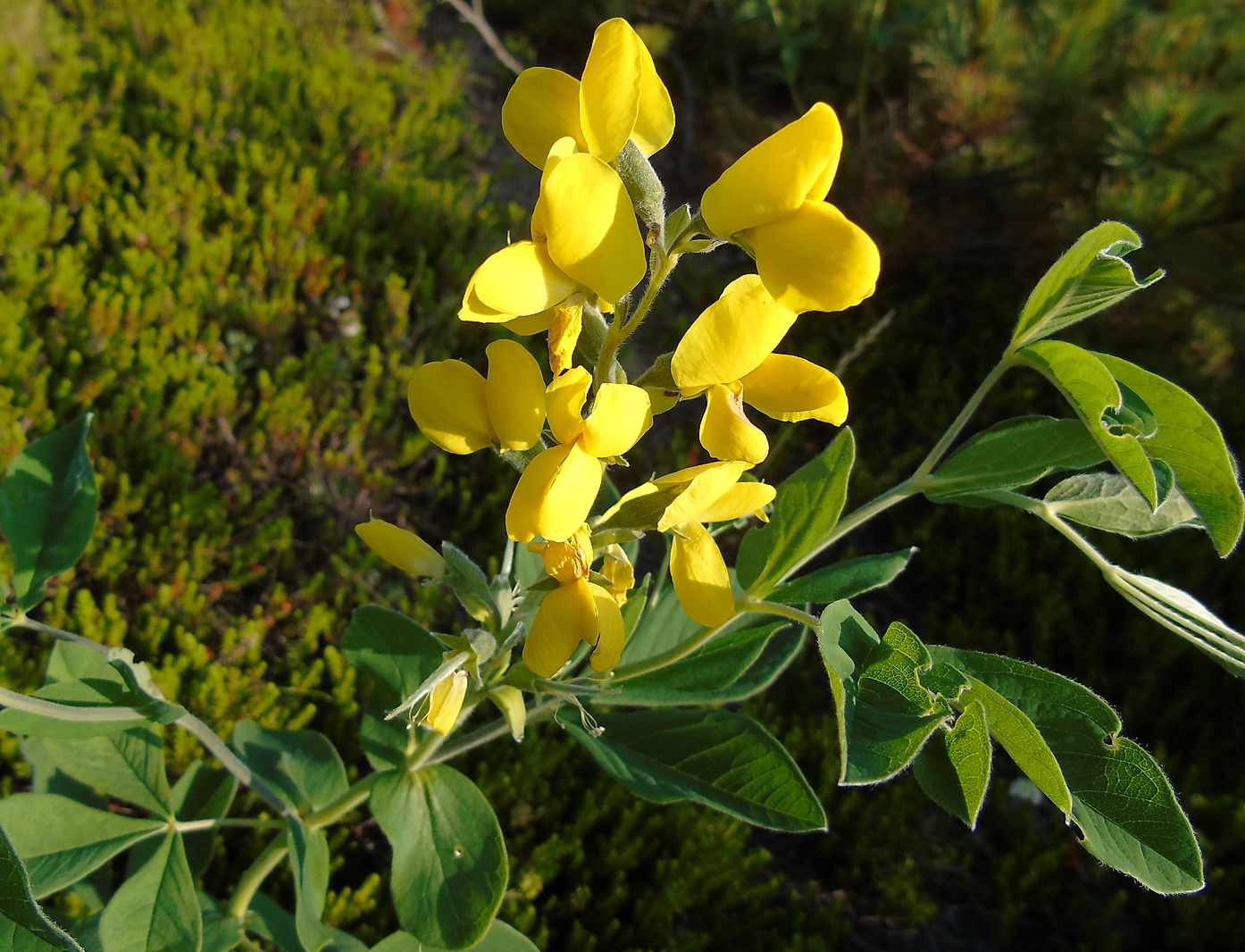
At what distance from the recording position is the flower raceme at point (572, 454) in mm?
694

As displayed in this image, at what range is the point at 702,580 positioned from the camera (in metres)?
0.77

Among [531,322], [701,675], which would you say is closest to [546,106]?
[531,322]

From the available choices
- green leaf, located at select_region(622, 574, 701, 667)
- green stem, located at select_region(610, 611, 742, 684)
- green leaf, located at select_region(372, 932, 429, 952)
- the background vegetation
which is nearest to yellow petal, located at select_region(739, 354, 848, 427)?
green stem, located at select_region(610, 611, 742, 684)

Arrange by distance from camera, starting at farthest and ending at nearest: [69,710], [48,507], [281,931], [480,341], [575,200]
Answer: [480,341], [281,931], [48,507], [69,710], [575,200]

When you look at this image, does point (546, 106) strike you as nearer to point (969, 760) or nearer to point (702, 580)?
point (702, 580)

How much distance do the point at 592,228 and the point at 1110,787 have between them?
24.4 inches

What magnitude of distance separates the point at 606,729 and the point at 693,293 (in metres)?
2.41

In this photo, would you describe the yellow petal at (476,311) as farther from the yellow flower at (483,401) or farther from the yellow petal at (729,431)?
the yellow petal at (729,431)

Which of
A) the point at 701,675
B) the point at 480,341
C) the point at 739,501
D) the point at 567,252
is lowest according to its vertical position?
the point at 480,341

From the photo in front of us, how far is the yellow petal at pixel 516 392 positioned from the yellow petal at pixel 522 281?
0.20 feet

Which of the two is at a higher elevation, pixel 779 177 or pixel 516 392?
pixel 779 177

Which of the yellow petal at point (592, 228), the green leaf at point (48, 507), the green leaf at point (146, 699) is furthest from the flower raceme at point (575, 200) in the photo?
the green leaf at point (48, 507)

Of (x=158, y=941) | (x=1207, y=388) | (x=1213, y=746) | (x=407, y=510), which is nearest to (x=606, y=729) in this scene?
(x=158, y=941)

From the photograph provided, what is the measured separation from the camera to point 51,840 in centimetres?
112
